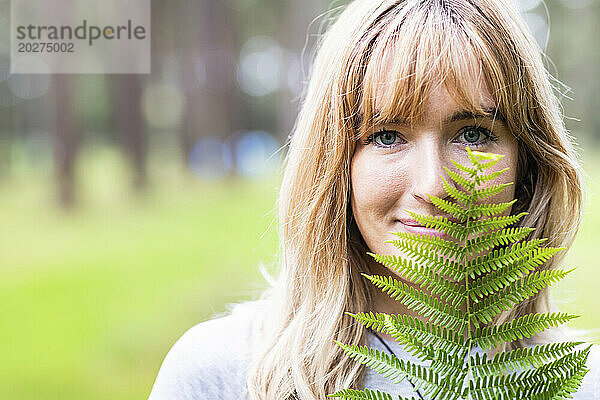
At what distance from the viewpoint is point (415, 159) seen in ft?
2.67

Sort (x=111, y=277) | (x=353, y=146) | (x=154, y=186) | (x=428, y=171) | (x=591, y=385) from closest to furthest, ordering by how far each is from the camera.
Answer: (x=428, y=171) < (x=353, y=146) < (x=591, y=385) < (x=111, y=277) < (x=154, y=186)

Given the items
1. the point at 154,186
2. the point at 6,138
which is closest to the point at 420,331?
the point at 154,186

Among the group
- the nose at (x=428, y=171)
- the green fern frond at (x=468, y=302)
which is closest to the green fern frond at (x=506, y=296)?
the green fern frond at (x=468, y=302)

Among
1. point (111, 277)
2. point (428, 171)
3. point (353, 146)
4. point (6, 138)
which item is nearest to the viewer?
point (428, 171)

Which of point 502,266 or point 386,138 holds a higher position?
point 386,138

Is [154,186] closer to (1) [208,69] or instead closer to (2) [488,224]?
(1) [208,69]

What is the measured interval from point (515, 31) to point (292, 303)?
469 mm

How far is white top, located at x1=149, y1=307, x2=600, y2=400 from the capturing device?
102 cm

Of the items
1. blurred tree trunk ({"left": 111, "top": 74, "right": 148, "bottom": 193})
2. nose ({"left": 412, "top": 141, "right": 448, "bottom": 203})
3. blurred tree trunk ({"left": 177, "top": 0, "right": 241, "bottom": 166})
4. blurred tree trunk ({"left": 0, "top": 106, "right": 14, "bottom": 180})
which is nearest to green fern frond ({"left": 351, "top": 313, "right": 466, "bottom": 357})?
nose ({"left": 412, "top": 141, "right": 448, "bottom": 203})

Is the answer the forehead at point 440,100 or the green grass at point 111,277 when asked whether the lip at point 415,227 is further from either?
the green grass at point 111,277

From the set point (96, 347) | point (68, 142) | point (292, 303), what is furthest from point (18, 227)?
point (292, 303)

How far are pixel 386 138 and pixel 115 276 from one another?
5396 millimetres

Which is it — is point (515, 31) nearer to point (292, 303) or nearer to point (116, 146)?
point (292, 303)

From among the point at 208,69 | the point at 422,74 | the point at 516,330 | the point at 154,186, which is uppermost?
the point at 208,69
